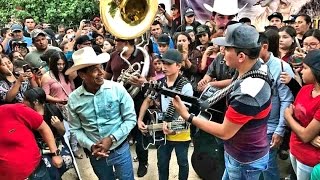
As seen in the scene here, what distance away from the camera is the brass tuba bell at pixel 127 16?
4.95m

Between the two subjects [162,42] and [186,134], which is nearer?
[186,134]

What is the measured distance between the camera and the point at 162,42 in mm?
5867

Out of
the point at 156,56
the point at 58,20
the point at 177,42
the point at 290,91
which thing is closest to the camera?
the point at 290,91

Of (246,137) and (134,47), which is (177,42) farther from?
(246,137)

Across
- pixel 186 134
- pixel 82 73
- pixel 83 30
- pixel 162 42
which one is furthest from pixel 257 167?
pixel 83 30

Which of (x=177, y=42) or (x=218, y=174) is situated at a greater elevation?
(x=177, y=42)

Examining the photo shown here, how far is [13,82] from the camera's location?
4.91 meters

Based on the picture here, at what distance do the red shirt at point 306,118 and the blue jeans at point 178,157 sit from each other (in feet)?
4.57

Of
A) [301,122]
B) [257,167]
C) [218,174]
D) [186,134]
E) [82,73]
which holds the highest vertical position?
[82,73]

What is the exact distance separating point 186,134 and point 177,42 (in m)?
1.95

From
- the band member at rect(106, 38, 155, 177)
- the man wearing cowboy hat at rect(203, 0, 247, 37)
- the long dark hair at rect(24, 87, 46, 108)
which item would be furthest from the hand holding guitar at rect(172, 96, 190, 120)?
the man wearing cowboy hat at rect(203, 0, 247, 37)

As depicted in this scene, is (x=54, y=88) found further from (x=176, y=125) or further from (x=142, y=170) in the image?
(x=176, y=125)

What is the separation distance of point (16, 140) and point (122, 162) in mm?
983

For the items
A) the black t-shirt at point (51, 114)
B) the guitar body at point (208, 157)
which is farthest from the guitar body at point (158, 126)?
the black t-shirt at point (51, 114)
